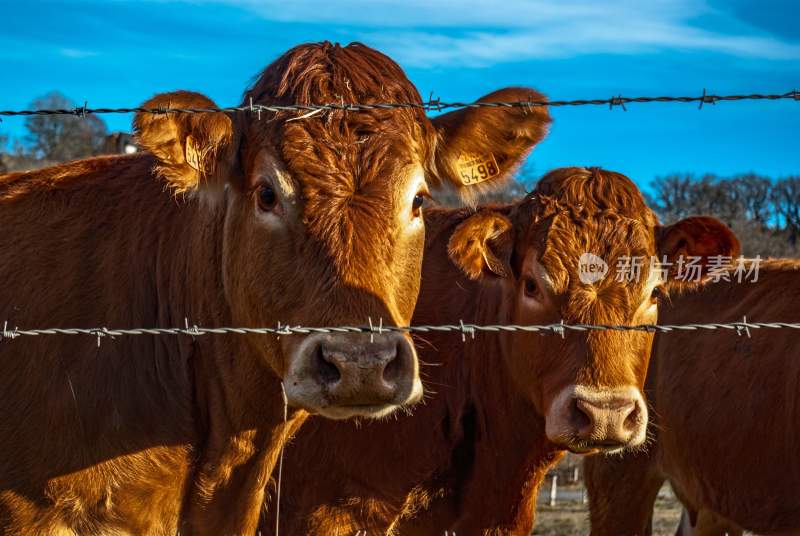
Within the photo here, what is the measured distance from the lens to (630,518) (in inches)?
307

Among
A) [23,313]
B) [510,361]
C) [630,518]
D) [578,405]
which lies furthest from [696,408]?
[23,313]

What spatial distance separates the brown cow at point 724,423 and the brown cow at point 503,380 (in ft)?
6.33

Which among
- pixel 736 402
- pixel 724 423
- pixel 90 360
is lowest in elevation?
pixel 724 423

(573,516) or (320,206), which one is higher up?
(320,206)

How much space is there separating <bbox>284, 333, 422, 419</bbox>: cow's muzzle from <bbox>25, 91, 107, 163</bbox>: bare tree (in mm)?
48506

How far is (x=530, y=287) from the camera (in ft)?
17.3

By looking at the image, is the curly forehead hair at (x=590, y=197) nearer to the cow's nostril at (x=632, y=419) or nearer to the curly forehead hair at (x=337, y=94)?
the cow's nostril at (x=632, y=419)

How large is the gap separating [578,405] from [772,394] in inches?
112

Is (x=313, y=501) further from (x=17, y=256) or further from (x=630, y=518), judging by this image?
(x=630, y=518)

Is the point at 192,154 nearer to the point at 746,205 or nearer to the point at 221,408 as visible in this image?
the point at 221,408

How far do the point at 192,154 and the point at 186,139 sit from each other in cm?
7

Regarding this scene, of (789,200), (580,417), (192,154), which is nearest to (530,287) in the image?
(580,417)

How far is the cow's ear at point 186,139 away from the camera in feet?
12.6

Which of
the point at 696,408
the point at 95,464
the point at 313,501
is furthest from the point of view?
the point at 696,408
